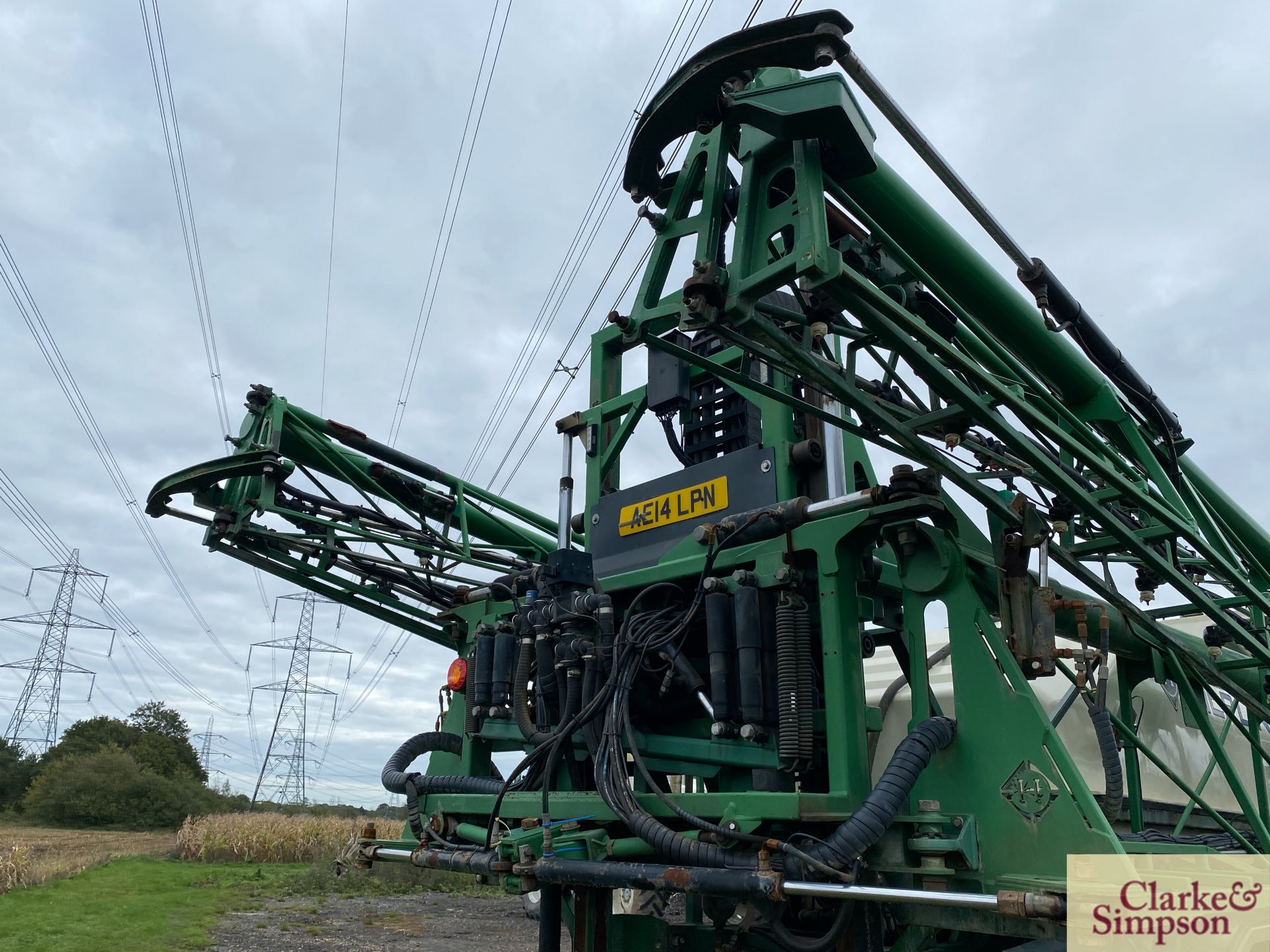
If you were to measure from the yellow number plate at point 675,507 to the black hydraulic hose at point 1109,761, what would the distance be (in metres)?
2.02

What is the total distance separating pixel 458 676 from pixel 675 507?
193cm

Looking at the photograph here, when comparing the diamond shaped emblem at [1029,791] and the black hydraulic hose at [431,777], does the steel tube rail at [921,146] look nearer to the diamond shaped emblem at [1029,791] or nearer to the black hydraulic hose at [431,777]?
the diamond shaped emblem at [1029,791]

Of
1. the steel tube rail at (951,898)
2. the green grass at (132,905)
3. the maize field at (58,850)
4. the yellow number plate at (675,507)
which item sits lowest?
the green grass at (132,905)

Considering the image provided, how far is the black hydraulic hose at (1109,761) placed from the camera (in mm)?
4383

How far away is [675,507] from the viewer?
531 centimetres

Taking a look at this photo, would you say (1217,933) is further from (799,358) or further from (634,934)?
(634,934)

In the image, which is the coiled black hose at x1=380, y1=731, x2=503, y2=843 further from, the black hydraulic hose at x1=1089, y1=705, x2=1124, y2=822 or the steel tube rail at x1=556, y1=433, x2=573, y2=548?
the black hydraulic hose at x1=1089, y1=705, x2=1124, y2=822

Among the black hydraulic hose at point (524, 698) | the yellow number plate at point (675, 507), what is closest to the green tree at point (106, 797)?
the black hydraulic hose at point (524, 698)

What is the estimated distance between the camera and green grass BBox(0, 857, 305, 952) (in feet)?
33.1

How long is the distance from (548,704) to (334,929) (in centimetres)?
825

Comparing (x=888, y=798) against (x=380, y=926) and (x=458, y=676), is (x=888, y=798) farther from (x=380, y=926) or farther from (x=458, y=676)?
(x=380, y=926)

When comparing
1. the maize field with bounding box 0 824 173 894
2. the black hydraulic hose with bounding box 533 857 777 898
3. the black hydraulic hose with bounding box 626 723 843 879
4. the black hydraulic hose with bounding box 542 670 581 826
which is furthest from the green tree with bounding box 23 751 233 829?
the black hydraulic hose with bounding box 626 723 843 879

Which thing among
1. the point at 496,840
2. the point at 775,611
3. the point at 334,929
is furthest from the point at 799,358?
the point at 334,929

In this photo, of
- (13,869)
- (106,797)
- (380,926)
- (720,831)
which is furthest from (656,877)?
(106,797)
